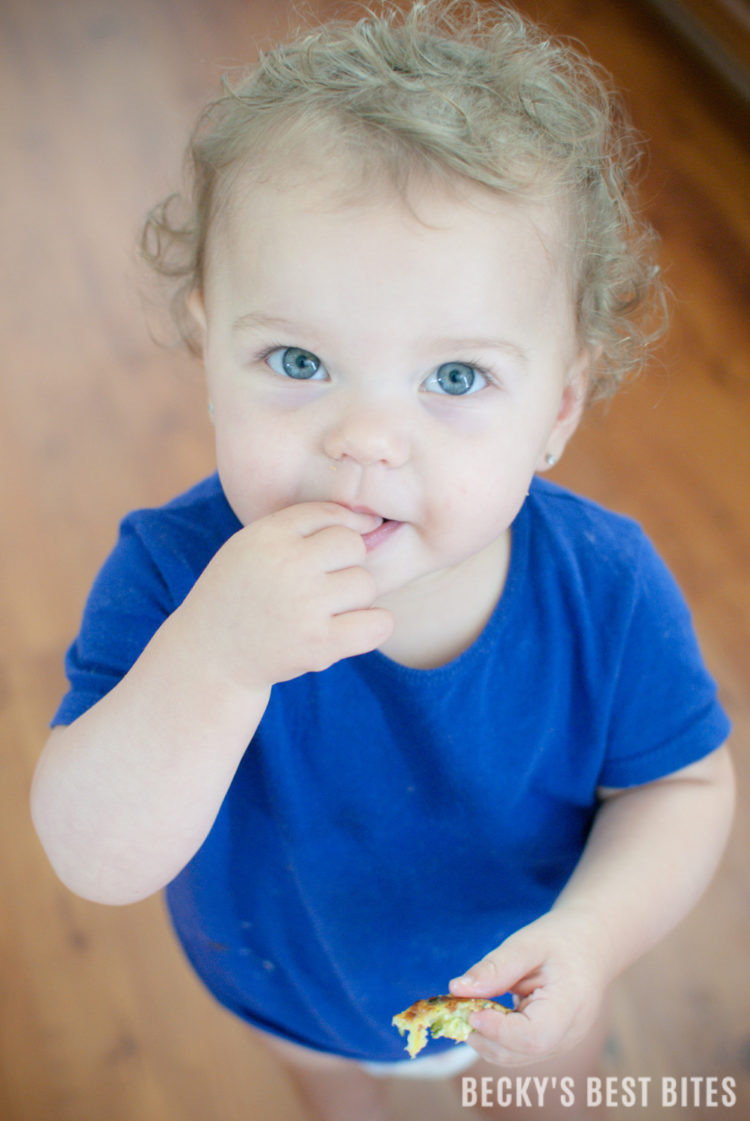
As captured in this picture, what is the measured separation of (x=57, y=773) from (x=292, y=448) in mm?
255

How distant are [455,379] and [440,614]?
21 centimetres

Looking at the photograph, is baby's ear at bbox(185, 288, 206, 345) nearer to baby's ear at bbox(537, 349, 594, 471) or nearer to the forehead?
the forehead

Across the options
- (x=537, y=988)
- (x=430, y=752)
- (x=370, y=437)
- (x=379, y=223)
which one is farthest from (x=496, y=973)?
(x=379, y=223)

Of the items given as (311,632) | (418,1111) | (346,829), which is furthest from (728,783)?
(418,1111)

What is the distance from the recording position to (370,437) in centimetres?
56

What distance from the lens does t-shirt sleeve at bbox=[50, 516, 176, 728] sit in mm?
682

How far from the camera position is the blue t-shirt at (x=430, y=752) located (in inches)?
28.4

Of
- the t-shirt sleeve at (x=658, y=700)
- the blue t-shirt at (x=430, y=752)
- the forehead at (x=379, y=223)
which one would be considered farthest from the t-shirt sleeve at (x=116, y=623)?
the t-shirt sleeve at (x=658, y=700)

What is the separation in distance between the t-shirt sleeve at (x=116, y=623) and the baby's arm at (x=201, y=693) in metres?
0.04

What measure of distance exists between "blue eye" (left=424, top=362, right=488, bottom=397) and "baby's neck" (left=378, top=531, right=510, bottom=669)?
17 centimetres

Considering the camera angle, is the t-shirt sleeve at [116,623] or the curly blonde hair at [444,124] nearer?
the curly blonde hair at [444,124]

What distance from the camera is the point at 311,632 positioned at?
569 mm

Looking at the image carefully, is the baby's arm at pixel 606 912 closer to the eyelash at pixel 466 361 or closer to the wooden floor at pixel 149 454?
the eyelash at pixel 466 361

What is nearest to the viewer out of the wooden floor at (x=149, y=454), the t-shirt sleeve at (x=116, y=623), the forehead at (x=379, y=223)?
the forehead at (x=379, y=223)
